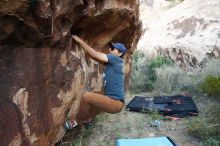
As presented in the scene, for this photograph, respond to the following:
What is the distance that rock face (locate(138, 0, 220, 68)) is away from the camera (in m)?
12.5

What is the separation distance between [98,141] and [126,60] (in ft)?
8.15

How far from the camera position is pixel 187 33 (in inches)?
527

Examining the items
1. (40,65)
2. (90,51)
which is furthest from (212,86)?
(40,65)

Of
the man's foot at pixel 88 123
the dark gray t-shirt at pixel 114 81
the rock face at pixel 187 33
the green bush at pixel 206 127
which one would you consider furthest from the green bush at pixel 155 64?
the dark gray t-shirt at pixel 114 81

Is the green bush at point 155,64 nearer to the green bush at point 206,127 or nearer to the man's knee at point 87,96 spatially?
the green bush at point 206,127

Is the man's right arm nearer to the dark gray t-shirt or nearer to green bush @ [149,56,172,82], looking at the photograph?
the dark gray t-shirt

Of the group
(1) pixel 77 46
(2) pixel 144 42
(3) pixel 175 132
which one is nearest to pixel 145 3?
(2) pixel 144 42

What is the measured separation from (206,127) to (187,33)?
689cm

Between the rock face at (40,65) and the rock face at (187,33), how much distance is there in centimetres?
747

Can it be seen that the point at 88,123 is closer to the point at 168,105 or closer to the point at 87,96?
the point at 87,96

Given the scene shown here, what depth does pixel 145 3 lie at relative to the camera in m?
19.5

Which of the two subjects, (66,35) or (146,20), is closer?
(66,35)

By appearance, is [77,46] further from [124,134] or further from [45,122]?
[124,134]

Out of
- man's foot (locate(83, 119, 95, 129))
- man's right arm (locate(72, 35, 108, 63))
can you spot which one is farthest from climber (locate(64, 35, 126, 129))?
man's foot (locate(83, 119, 95, 129))
